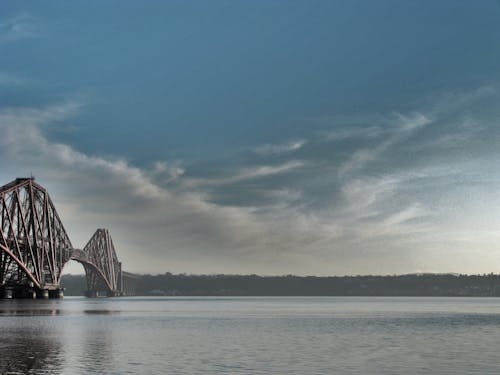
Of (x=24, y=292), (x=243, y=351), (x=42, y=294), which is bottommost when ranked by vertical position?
(x=243, y=351)

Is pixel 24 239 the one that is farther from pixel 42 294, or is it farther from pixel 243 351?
pixel 243 351

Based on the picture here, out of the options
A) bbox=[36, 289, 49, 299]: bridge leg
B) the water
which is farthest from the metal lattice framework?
the water

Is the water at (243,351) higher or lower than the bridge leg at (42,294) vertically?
lower

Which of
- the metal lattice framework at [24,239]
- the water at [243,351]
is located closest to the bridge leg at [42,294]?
the metal lattice framework at [24,239]

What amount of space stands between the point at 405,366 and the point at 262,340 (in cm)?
1759

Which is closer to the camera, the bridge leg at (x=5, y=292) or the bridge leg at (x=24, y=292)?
the bridge leg at (x=5, y=292)

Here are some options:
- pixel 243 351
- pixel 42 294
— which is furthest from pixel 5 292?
pixel 243 351

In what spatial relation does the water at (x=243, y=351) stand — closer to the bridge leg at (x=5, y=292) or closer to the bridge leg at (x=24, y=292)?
the bridge leg at (x=5, y=292)

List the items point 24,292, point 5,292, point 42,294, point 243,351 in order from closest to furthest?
point 243,351
point 5,292
point 24,292
point 42,294

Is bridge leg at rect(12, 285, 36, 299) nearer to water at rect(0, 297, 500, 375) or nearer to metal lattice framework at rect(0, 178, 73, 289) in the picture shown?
metal lattice framework at rect(0, 178, 73, 289)

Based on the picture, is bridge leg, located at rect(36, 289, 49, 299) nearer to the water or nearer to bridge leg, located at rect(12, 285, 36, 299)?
bridge leg, located at rect(12, 285, 36, 299)

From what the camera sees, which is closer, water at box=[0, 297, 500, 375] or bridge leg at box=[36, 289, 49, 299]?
water at box=[0, 297, 500, 375]

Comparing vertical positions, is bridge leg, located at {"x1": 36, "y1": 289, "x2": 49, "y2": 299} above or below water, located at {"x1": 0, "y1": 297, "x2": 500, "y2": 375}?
above

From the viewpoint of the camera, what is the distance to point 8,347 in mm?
45781
